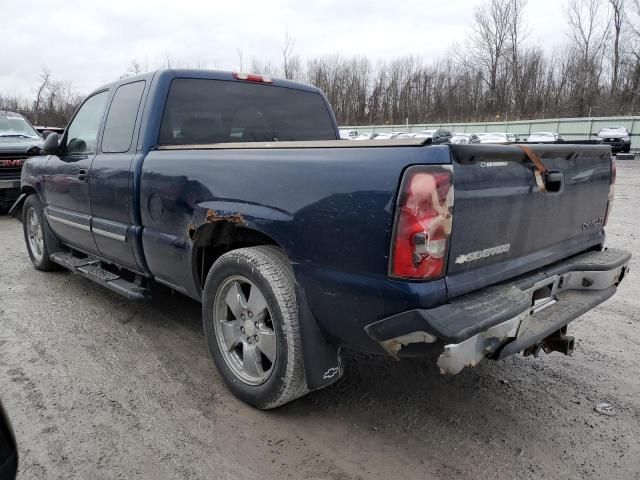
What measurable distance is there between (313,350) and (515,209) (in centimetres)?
123

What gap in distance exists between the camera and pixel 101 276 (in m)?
4.07

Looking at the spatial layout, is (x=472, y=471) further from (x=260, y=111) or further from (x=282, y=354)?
(x=260, y=111)

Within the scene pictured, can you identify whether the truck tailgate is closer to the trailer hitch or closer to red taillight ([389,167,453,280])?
red taillight ([389,167,453,280])

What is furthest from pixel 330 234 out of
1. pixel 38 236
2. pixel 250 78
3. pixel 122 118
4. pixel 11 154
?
pixel 11 154

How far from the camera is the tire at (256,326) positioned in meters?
2.54

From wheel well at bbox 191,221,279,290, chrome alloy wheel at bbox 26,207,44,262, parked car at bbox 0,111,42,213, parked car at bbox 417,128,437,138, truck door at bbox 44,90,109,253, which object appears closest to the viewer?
parked car at bbox 417,128,437,138

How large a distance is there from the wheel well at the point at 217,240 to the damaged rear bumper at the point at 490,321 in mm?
1017

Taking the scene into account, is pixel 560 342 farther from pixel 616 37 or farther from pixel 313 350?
pixel 616 37

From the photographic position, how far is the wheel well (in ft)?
9.62

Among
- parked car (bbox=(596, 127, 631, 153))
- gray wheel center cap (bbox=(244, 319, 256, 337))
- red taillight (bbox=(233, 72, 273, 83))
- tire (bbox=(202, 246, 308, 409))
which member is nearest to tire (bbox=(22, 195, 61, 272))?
red taillight (bbox=(233, 72, 273, 83))

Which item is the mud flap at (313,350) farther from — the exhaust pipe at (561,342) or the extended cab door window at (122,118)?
the extended cab door window at (122,118)

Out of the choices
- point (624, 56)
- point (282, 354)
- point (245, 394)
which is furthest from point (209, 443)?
point (624, 56)

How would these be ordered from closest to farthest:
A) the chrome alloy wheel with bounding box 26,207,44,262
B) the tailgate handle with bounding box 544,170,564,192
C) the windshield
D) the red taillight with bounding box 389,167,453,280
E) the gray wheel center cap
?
the red taillight with bounding box 389,167,453,280
the tailgate handle with bounding box 544,170,564,192
the gray wheel center cap
the chrome alloy wheel with bounding box 26,207,44,262
the windshield

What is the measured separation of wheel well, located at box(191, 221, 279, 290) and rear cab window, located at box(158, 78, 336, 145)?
0.95 metres
